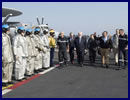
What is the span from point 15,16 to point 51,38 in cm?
3218

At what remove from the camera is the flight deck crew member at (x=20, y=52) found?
24.7 ft

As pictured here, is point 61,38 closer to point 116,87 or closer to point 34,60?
point 34,60

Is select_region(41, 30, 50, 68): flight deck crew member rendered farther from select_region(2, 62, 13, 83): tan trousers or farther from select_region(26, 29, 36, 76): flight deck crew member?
select_region(2, 62, 13, 83): tan trousers

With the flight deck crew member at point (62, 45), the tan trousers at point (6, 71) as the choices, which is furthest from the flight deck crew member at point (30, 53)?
the flight deck crew member at point (62, 45)

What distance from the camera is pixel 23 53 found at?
25.5 feet

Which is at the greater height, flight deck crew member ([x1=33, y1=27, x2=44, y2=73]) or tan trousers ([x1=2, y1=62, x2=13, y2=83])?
flight deck crew member ([x1=33, y1=27, x2=44, y2=73])

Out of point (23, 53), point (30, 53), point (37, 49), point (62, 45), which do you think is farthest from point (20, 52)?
point (62, 45)

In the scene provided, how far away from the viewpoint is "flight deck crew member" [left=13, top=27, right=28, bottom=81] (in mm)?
7535

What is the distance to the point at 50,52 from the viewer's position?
11.4 metres

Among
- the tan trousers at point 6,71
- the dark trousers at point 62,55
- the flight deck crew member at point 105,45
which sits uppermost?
the flight deck crew member at point 105,45

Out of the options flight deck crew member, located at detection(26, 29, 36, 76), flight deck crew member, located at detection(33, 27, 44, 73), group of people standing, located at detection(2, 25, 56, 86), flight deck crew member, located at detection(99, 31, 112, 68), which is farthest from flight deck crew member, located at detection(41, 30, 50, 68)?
flight deck crew member, located at detection(99, 31, 112, 68)

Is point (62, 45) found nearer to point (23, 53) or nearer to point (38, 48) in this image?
point (38, 48)

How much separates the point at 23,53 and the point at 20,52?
0.61 ft

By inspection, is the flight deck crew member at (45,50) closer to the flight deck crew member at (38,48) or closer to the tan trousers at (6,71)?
the flight deck crew member at (38,48)
